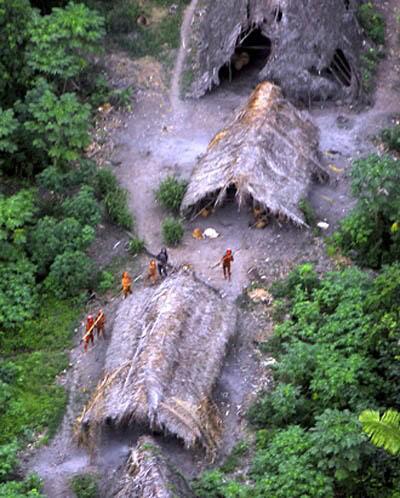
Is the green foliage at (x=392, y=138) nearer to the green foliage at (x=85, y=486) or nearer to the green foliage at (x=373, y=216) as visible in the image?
the green foliage at (x=373, y=216)

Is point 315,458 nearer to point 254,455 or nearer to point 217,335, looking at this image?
point 254,455

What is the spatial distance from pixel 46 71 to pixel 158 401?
408 inches

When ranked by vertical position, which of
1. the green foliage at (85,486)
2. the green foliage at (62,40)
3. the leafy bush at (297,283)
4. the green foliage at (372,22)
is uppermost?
the green foliage at (62,40)

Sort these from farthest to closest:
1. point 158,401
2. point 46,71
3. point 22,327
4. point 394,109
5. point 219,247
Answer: point 394,109
point 46,71
point 219,247
point 22,327
point 158,401

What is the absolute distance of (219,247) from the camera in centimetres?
2481

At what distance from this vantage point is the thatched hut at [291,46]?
28.5 meters

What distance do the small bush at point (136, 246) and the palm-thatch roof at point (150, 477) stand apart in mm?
6725

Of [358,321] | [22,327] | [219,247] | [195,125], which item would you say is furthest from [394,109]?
[22,327]

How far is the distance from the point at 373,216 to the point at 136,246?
5008 mm

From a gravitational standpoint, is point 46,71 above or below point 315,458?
above

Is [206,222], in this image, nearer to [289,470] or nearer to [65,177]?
[65,177]

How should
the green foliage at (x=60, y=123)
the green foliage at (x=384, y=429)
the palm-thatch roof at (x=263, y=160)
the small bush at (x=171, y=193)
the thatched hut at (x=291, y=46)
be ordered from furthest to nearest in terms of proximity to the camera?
the thatched hut at (x=291, y=46), the green foliage at (x=60, y=123), the small bush at (x=171, y=193), the palm-thatch roof at (x=263, y=160), the green foliage at (x=384, y=429)

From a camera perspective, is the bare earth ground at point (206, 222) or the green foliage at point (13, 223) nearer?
the bare earth ground at point (206, 222)

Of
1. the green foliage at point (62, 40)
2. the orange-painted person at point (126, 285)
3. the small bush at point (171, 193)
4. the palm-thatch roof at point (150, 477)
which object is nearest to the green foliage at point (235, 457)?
the palm-thatch roof at point (150, 477)
